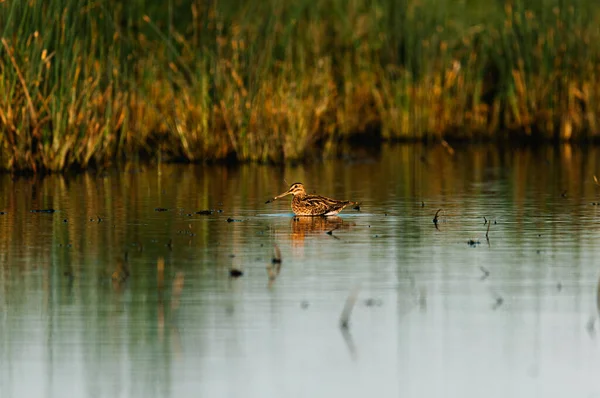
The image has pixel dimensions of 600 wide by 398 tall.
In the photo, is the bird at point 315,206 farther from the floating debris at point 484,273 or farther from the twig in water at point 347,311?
the twig in water at point 347,311

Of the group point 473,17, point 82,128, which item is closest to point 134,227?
point 82,128

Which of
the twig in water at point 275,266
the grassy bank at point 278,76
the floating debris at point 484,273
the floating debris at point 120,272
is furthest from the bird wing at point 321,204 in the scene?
the grassy bank at point 278,76

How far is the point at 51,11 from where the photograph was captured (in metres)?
18.9

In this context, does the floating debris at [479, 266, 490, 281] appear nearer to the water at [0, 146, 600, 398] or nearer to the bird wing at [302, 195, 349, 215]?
the water at [0, 146, 600, 398]

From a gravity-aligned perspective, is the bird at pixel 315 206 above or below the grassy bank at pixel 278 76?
below

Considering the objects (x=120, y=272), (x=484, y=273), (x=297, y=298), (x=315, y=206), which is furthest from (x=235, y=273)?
(x=315, y=206)

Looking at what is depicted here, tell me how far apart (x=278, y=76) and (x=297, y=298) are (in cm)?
1335

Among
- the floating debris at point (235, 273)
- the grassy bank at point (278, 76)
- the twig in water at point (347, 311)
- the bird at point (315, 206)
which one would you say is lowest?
the twig in water at point (347, 311)

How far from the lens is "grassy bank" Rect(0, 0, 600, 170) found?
19.5 metres

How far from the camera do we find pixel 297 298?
9602 mm

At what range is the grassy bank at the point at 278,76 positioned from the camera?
63.9 ft

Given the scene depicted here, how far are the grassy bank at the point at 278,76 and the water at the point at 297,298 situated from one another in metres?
2.58

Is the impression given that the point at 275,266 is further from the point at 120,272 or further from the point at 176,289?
the point at 176,289

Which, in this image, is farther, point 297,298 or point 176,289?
point 176,289
